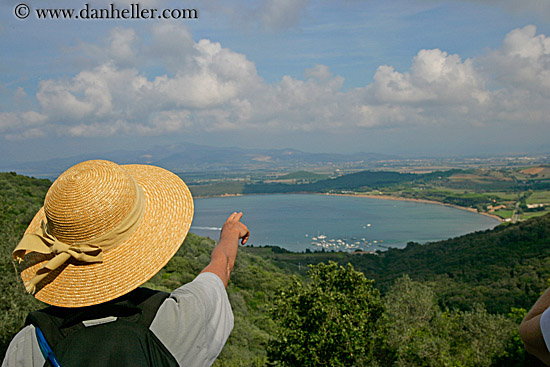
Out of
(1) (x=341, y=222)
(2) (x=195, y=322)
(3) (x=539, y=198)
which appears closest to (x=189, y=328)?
(2) (x=195, y=322)

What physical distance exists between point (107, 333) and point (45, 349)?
15 centimetres

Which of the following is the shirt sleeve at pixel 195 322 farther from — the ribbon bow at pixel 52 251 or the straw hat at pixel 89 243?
the ribbon bow at pixel 52 251

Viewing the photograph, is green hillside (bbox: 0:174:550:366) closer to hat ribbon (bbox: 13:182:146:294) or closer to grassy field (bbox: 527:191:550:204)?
hat ribbon (bbox: 13:182:146:294)

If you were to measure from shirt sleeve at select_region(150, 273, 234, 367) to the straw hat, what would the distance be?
12 cm

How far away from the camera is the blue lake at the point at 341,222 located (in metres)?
54.4

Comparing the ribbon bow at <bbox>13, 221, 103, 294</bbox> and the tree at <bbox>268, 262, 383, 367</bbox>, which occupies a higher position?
the ribbon bow at <bbox>13, 221, 103, 294</bbox>

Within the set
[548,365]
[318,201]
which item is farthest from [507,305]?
[318,201]

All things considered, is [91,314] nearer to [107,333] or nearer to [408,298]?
[107,333]

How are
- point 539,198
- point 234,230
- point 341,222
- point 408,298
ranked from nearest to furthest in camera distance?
point 234,230 → point 408,298 → point 341,222 → point 539,198

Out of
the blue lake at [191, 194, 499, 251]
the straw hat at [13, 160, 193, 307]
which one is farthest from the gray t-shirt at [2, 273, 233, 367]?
the blue lake at [191, 194, 499, 251]

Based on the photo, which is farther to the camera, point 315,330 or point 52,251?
point 315,330

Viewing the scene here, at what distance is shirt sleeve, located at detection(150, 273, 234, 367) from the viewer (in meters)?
1.02

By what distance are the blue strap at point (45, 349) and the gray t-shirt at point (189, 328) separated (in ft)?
0.06

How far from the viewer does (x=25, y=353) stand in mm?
950
